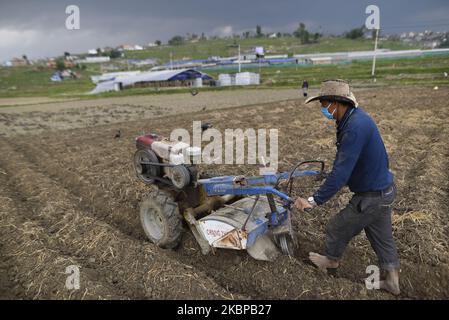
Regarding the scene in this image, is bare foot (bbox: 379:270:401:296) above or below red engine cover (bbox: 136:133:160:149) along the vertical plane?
below

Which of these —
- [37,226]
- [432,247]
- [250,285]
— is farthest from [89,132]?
[432,247]

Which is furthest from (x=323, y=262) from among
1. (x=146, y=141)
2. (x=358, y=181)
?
(x=146, y=141)

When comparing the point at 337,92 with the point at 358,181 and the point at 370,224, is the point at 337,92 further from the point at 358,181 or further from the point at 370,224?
the point at 370,224

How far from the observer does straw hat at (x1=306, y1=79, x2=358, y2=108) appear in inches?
125

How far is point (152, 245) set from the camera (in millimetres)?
4273

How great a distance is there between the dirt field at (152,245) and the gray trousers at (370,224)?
0.37 meters

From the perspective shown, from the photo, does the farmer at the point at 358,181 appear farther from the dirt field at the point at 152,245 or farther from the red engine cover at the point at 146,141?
the red engine cover at the point at 146,141

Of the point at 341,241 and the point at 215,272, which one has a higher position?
the point at 341,241

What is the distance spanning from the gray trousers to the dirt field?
1.20 ft

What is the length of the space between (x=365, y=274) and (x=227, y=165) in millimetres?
4036

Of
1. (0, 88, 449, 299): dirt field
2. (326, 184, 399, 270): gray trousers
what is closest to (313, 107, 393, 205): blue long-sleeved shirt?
(326, 184, 399, 270): gray trousers

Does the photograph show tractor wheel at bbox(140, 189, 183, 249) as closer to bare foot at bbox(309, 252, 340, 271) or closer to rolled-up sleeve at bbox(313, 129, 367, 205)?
bare foot at bbox(309, 252, 340, 271)

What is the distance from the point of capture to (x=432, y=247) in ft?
13.3
